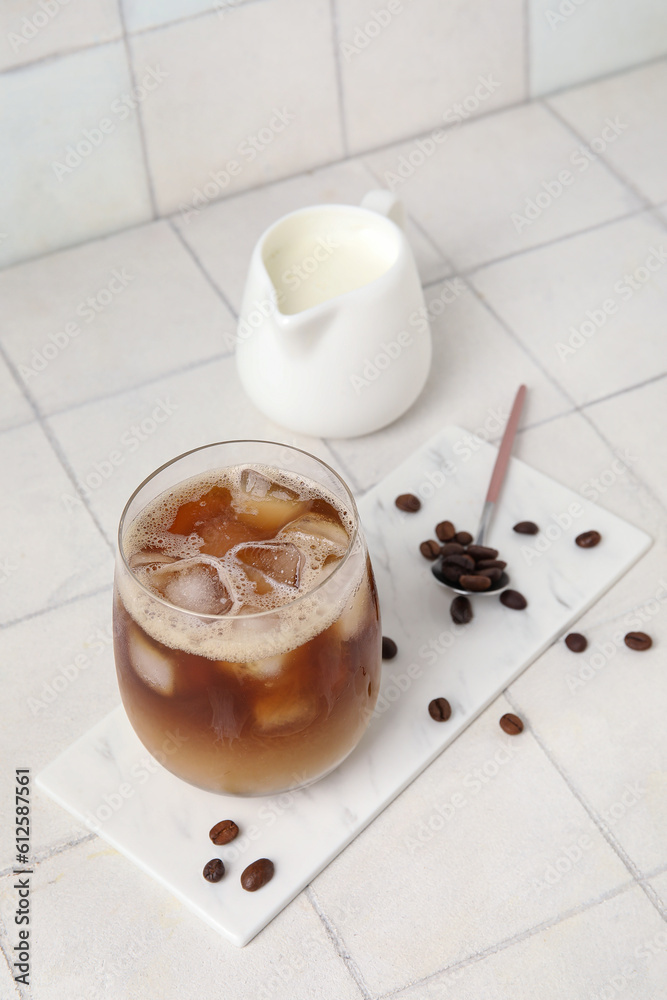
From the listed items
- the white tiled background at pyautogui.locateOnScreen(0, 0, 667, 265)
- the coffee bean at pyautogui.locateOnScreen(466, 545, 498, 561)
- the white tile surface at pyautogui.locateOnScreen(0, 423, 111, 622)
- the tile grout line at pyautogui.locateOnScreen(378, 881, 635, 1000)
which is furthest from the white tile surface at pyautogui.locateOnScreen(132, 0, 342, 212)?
the tile grout line at pyautogui.locateOnScreen(378, 881, 635, 1000)

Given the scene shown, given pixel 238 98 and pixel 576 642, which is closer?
pixel 576 642

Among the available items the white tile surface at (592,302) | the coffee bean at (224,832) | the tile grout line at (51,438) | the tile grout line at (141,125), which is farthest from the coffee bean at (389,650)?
the tile grout line at (141,125)

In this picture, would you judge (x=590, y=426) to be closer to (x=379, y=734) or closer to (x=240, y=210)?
(x=379, y=734)

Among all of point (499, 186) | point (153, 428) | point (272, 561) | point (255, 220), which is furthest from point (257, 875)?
point (499, 186)

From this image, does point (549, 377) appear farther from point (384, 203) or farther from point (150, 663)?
point (150, 663)

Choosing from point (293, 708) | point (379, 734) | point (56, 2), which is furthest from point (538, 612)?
point (56, 2)
